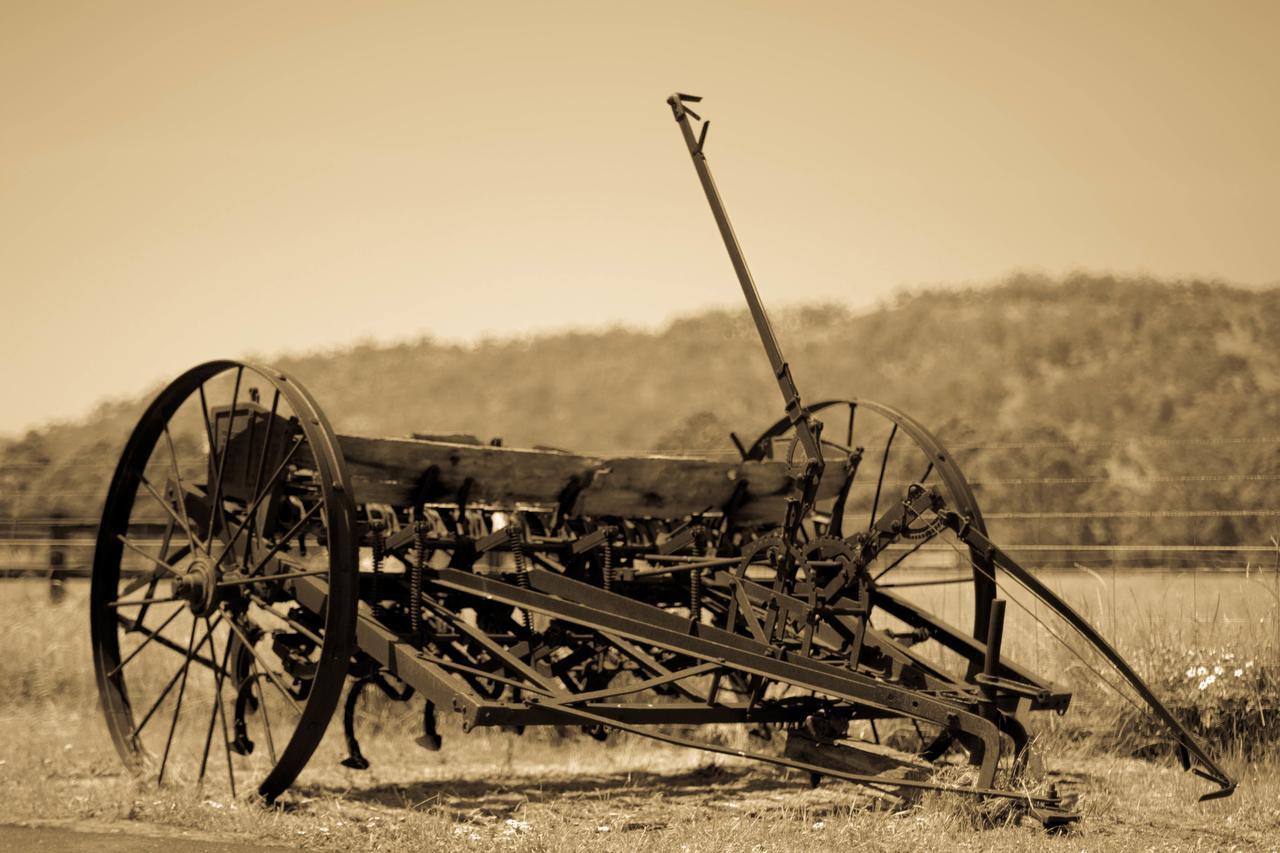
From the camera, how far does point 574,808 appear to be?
6715 millimetres

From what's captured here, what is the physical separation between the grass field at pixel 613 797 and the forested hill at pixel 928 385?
12.8m

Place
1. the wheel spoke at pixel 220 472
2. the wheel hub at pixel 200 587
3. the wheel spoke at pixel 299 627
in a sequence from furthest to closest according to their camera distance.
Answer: the wheel spoke at pixel 220 472, the wheel hub at pixel 200 587, the wheel spoke at pixel 299 627

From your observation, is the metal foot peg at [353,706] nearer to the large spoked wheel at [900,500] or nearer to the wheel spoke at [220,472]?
the wheel spoke at [220,472]

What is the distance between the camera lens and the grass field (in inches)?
222

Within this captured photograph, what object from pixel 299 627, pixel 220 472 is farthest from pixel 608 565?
pixel 220 472

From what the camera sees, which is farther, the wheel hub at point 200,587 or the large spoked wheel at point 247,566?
the wheel hub at point 200,587

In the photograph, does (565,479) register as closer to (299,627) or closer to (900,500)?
(299,627)

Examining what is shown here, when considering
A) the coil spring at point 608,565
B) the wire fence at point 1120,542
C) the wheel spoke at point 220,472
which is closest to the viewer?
the wheel spoke at point 220,472

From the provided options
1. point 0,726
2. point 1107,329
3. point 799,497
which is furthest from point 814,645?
point 1107,329

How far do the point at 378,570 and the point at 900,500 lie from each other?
269 cm

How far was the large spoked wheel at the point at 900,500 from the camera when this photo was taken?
265 inches

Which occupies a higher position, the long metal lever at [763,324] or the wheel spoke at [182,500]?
the long metal lever at [763,324]

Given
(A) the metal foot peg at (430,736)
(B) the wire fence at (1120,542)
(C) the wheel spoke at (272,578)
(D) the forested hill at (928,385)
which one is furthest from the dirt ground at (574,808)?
(D) the forested hill at (928,385)

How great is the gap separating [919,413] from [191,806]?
25892 millimetres
